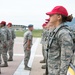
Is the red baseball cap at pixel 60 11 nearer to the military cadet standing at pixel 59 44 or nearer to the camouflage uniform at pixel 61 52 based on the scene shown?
the military cadet standing at pixel 59 44

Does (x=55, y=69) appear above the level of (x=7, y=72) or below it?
above

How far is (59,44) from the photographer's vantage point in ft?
13.8

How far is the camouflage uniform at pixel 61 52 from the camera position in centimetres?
407

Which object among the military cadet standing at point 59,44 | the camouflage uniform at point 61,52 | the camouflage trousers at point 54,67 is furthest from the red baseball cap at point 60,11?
the camouflage trousers at point 54,67

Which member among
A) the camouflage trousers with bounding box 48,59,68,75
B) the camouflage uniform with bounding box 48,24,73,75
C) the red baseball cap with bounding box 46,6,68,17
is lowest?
the camouflage trousers with bounding box 48,59,68,75

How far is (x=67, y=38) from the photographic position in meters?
4.08

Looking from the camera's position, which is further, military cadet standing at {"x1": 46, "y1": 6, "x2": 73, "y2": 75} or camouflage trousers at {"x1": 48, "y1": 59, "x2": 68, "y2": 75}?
camouflage trousers at {"x1": 48, "y1": 59, "x2": 68, "y2": 75}

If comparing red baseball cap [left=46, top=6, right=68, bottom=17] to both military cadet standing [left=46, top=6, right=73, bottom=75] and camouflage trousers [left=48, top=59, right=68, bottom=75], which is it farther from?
camouflage trousers [left=48, top=59, right=68, bottom=75]

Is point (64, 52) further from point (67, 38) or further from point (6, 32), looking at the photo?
point (6, 32)

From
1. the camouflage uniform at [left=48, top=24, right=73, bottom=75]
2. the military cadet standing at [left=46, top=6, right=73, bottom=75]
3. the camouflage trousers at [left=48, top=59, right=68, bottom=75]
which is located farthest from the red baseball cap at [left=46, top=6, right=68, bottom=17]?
the camouflage trousers at [left=48, top=59, right=68, bottom=75]

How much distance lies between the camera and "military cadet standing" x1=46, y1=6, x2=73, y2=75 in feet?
13.4

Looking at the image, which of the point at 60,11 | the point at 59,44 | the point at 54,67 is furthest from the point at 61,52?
the point at 60,11

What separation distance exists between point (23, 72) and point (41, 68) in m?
1.31

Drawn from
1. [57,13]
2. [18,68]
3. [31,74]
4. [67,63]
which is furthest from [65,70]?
[18,68]
